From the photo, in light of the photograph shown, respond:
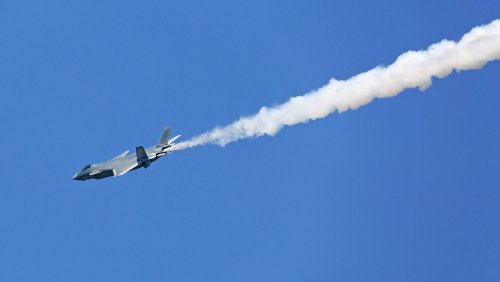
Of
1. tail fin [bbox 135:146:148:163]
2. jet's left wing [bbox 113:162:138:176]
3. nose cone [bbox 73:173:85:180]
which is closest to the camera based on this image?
jet's left wing [bbox 113:162:138:176]

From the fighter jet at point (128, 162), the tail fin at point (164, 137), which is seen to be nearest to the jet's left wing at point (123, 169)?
the fighter jet at point (128, 162)

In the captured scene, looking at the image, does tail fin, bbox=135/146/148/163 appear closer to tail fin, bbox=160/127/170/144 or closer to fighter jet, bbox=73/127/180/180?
fighter jet, bbox=73/127/180/180

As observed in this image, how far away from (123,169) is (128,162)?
6.34 feet

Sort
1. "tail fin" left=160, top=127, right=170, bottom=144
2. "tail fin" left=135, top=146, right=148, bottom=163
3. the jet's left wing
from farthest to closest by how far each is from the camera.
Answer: "tail fin" left=160, top=127, right=170, bottom=144 → "tail fin" left=135, top=146, right=148, bottom=163 → the jet's left wing

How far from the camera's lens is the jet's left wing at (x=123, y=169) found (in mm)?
89188

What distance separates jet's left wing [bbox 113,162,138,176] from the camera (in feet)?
293

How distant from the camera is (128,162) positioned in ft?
301

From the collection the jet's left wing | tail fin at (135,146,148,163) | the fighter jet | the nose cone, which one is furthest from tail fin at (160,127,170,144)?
the nose cone

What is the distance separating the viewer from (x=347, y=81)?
80.6 m

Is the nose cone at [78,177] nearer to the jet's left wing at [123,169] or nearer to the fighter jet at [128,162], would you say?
the fighter jet at [128,162]

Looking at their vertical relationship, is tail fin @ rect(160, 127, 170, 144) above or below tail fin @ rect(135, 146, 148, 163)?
above

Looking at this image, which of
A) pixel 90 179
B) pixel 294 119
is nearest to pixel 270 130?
pixel 294 119

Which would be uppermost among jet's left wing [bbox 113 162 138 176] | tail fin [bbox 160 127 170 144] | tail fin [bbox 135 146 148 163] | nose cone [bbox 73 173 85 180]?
tail fin [bbox 160 127 170 144]

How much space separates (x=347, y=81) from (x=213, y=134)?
14.6 meters
